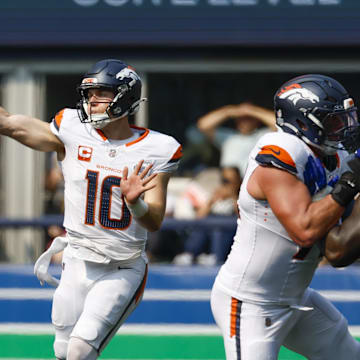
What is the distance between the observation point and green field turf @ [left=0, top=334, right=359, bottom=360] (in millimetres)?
5176

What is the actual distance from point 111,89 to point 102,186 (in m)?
0.49

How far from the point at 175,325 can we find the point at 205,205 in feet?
7.22

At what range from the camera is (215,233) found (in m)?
7.03

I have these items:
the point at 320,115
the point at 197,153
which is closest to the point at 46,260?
the point at 320,115

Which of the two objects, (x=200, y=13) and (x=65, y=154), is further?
(x=200, y=13)

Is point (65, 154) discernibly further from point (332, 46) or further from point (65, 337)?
point (332, 46)

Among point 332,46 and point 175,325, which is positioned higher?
point 332,46

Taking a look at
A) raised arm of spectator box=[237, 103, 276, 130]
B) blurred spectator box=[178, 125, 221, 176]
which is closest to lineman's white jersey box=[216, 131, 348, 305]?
raised arm of spectator box=[237, 103, 276, 130]

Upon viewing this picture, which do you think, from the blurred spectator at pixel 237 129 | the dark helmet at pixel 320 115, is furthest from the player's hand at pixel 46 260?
the blurred spectator at pixel 237 129

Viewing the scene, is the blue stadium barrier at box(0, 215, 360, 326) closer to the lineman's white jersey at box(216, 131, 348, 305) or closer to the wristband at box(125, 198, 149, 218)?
the wristband at box(125, 198, 149, 218)

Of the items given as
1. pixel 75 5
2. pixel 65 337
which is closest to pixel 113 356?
pixel 65 337

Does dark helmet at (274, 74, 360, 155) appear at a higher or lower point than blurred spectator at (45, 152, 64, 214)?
higher

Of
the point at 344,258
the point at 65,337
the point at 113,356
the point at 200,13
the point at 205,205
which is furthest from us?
the point at 200,13

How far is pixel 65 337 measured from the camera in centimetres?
405
